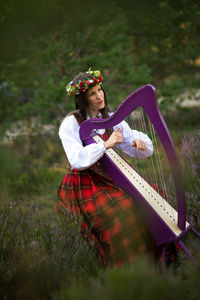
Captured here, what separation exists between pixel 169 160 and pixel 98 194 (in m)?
0.70

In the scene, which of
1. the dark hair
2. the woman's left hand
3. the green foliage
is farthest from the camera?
the dark hair

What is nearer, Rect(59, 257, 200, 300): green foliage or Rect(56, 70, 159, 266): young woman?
Rect(59, 257, 200, 300): green foliage

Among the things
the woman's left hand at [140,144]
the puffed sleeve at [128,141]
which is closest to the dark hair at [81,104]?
the puffed sleeve at [128,141]

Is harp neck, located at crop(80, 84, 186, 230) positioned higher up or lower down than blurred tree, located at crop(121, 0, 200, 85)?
lower down

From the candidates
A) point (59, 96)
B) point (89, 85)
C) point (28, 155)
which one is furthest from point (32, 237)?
point (28, 155)

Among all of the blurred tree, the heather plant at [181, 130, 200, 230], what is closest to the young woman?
the heather plant at [181, 130, 200, 230]

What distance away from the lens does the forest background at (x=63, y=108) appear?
Result: 143cm

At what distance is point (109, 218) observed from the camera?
1.77 m

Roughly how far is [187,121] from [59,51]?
17.2 ft

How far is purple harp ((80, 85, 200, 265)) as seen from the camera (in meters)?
1.30

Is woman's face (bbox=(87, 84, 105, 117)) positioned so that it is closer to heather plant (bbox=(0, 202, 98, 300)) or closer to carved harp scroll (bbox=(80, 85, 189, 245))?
carved harp scroll (bbox=(80, 85, 189, 245))

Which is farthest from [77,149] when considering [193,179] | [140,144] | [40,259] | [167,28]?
[167,28]

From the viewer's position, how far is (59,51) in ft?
13.4

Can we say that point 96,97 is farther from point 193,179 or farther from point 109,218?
point 193,179
